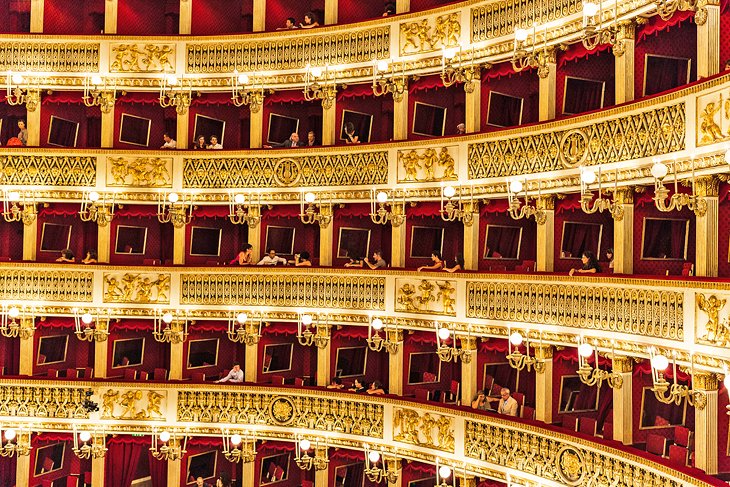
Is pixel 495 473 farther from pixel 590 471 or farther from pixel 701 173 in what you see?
pixel 701 173

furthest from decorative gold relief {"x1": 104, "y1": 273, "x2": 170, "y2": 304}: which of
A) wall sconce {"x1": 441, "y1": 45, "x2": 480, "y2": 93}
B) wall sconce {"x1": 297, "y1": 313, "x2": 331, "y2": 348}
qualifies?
wall sconce {"x1": 441, "y1": 45, "x2": 480, "y2": 93}

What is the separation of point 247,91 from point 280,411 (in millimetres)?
8766

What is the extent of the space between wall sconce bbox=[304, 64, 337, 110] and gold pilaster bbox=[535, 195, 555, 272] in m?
7.06

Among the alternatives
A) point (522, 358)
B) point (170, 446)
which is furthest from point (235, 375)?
point (522, 358)

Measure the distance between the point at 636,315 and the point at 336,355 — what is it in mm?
9918

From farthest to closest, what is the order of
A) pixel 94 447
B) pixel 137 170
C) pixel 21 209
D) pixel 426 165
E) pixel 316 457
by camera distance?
pixel 21 209 → pixel 137 170 → pixel 94 447 → pixel 316 457 → pixel 426 165

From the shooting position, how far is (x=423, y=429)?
63.1 feet

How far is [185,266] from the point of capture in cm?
2191

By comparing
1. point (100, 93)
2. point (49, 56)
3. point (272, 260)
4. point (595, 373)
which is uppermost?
point (49, 56)

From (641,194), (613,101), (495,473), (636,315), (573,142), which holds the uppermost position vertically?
(613,101)

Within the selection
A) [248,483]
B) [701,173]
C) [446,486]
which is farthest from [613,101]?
[248,483]

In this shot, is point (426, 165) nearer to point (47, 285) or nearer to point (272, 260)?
point (272, 260)

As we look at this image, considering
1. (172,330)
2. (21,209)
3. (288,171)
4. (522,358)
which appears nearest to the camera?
(522,358)

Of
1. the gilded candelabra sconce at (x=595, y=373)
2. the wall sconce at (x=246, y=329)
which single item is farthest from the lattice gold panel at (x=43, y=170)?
the gilded candelabra sconce at (x=595, y=373)
